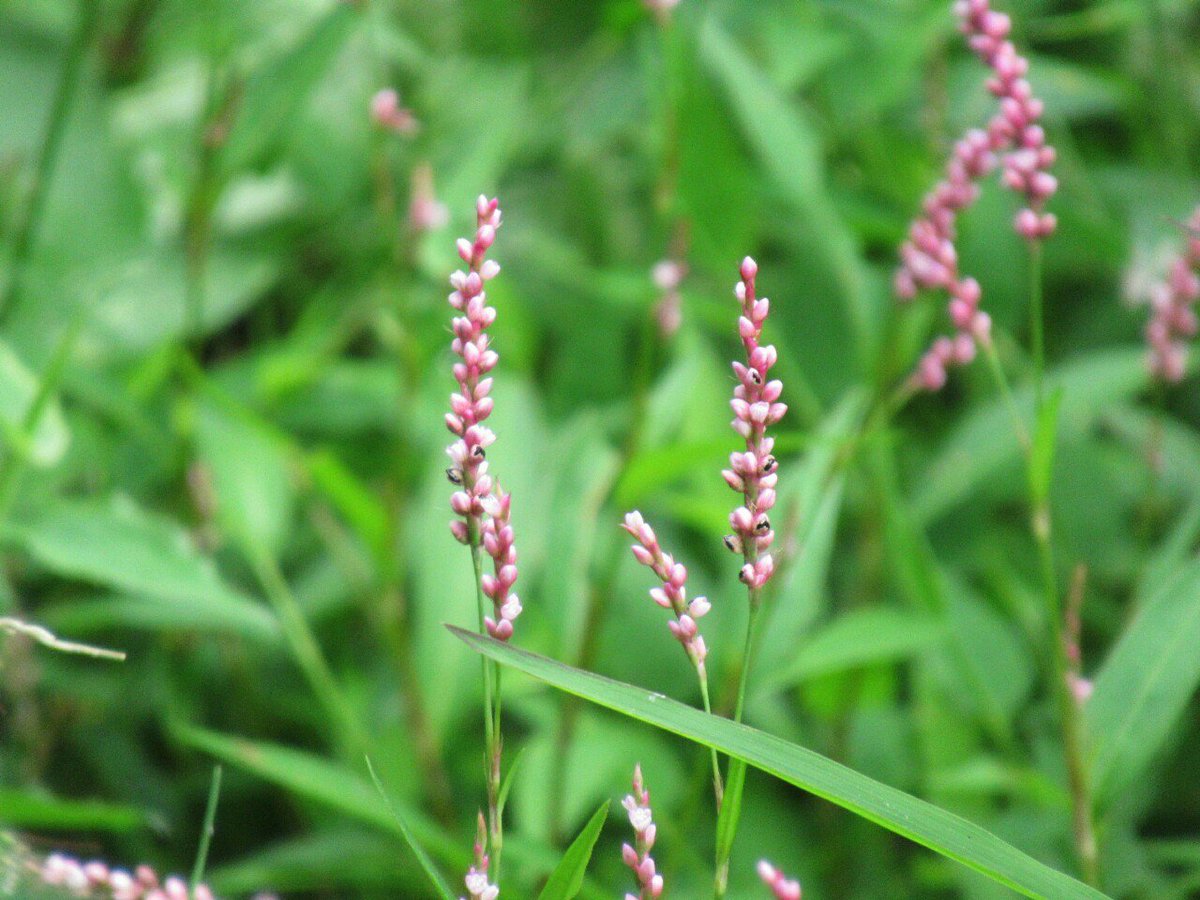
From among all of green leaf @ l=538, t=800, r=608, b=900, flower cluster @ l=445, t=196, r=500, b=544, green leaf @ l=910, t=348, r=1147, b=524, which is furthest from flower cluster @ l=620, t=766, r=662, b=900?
green leaf @ l=910, t=348, r=1147, b=524

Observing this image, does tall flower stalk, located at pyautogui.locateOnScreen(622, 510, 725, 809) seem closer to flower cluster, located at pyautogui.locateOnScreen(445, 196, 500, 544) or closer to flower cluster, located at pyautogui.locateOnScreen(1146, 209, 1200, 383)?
flower cluster, located at pyautogui.locateOnScreen(445, 196, 500, 544)

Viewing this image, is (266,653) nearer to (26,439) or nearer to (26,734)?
(26,734)

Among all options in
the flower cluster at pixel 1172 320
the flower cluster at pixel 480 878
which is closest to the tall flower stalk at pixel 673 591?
the flower cluster at pixel 480 878

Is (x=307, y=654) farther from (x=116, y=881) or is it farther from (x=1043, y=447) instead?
(x=1043, y=447)

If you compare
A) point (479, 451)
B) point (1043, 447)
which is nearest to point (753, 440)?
point (479, 451)

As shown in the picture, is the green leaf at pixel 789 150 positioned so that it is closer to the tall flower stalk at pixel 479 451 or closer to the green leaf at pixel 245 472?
the green leaf at pixel 245 472

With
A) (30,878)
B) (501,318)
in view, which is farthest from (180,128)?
(30,878)
